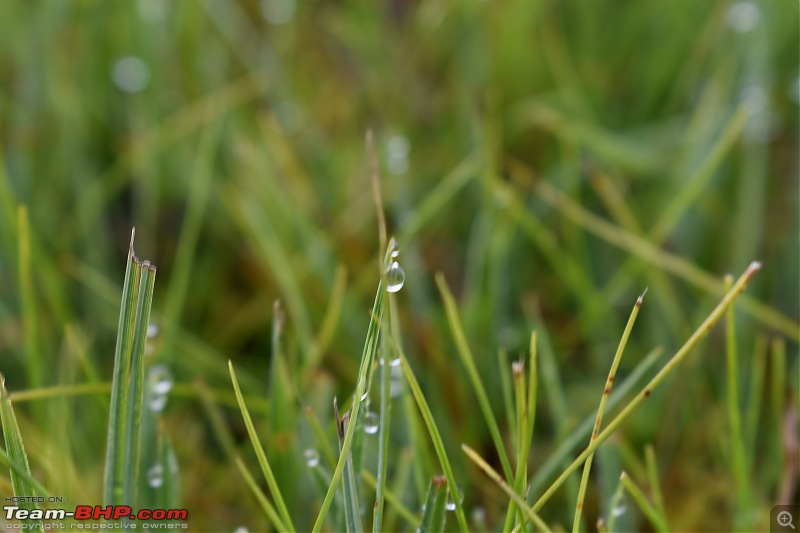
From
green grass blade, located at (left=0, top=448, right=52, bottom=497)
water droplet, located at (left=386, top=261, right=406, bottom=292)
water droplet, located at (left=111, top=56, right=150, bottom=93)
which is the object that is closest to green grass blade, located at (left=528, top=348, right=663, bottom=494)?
water droplet, located at (left=386, top=261, right=406, bottom=292)

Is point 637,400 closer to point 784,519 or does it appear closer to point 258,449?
point 258,449

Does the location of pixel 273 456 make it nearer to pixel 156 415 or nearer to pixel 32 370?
pixel 156 415

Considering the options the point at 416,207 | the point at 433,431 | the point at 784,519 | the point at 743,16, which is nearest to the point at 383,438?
the point at 433,431

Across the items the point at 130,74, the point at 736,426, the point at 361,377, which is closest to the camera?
the point at 361,377

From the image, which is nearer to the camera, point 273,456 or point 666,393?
point 273,456

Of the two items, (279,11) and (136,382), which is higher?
(279,11)

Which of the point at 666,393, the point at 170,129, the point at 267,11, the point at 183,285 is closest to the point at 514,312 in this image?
the point at 666,393
